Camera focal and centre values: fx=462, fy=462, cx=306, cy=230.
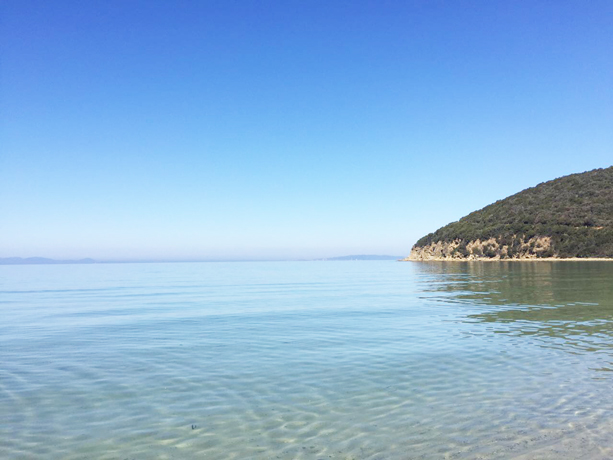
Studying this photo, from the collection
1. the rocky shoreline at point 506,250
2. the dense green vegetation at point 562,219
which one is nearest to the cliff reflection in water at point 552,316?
the rocky shoreline at point 506,250

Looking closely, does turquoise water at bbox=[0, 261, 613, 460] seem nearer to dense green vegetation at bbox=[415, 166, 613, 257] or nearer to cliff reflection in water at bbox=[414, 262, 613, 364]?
cliff reflection in water at bbox=[414, 262, 613, 364]

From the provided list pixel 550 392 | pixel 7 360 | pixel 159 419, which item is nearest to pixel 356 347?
pixel 550 392

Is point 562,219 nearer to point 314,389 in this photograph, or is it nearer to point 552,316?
point 552,316

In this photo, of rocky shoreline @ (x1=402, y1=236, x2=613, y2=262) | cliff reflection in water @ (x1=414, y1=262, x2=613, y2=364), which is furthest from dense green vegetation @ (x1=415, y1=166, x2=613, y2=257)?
cliff reflection in water @ (x1=414, y1=262, x2=613, y2=364)

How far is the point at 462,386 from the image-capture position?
1154 centimetres

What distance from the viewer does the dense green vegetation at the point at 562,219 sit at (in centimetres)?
14438

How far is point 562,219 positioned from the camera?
515ft

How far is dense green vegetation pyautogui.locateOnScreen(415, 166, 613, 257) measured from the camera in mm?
144375

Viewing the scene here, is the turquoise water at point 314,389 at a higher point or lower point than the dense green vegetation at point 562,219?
lower

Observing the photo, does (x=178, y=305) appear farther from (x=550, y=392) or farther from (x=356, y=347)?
(x=550, y=392)

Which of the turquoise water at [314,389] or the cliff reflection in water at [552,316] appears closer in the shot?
the turquoise water at [314,389]

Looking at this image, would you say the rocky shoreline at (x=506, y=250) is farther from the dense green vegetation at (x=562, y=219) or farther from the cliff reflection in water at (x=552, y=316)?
the cliff reflection in water at (x=552, y=316)

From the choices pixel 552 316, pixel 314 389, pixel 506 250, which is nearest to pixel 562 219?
pixel 506 250

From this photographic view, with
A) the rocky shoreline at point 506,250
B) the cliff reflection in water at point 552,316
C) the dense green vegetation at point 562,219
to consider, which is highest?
the dense green vegetation at point 562,219
